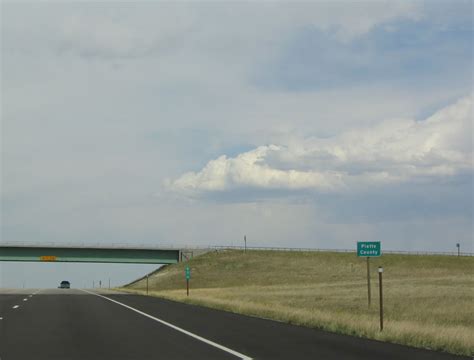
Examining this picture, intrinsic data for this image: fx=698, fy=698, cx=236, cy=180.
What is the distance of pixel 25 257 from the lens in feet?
363

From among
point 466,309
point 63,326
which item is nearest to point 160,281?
point 466,309

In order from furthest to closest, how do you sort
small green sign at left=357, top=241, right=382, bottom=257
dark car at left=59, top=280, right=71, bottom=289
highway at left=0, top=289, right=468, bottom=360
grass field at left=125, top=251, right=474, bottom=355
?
dark car at left=59, top=280, right=71, bottom=289 < grass field at left=125, top=251, right=474, bottom=355 < small green sign at left=357, top=241, right=382, bottom=257 < highway at left=0, top=289, right=468, bottom=360

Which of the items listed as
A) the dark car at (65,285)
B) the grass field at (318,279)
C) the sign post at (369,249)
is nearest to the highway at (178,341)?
the sign post at (369,249)

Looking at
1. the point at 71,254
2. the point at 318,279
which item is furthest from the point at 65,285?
the point at 318,279

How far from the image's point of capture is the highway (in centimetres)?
1462

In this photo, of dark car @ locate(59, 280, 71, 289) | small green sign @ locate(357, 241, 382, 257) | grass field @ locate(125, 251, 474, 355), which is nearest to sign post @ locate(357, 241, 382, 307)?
small green sign @ locate(357, 241, 382, 257)

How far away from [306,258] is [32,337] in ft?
325

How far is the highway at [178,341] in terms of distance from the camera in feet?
48.0

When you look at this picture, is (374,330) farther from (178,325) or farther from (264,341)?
(178,325)

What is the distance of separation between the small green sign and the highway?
7.28m

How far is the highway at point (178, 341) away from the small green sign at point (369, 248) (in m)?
7.28

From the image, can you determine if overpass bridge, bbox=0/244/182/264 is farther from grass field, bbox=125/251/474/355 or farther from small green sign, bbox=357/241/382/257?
small green sign, bbox=357/241/382/257

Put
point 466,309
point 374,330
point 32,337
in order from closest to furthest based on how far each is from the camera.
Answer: point 32,337
point 374,330
point 466,309

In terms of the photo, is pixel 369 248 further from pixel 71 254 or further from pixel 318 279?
pixel 71 254
